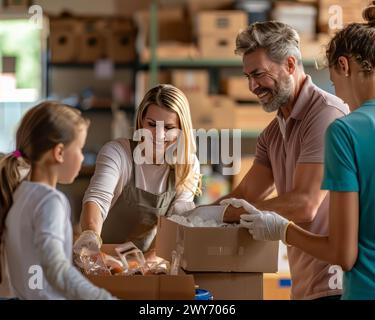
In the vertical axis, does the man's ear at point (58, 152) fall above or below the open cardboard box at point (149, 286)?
above

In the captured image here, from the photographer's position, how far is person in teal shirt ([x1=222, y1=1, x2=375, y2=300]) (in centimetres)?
163

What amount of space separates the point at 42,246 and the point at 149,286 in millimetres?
339

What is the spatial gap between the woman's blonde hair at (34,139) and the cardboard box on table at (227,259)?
0.46 metres

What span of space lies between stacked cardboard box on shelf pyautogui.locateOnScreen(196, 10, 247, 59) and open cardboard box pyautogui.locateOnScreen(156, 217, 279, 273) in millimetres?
3279

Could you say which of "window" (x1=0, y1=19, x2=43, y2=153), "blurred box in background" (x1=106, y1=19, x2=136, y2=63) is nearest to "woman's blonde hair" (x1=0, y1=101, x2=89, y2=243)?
"window" (x1=0, y1=19, x2=43, y2=153)

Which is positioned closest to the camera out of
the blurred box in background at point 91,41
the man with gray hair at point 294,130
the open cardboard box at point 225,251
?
the open cardboard box at point 225,251

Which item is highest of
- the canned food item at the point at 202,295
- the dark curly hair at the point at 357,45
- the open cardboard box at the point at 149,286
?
the dark curly hair at the point at 357,45

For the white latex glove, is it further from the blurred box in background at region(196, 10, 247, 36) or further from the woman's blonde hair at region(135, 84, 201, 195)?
the blurred box in background at region(196, 10, 247, 36)

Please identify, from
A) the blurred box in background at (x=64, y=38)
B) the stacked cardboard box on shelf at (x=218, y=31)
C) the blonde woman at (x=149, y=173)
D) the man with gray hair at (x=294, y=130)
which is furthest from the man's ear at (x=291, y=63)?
the blurred box in background at (x=64, y=38)

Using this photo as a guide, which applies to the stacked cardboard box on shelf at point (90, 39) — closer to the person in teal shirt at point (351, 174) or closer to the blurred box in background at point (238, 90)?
the blurred box in background at point (238, 90)

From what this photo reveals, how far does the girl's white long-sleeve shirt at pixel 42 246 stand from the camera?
147 centimetres

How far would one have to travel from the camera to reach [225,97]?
5.28 metres
